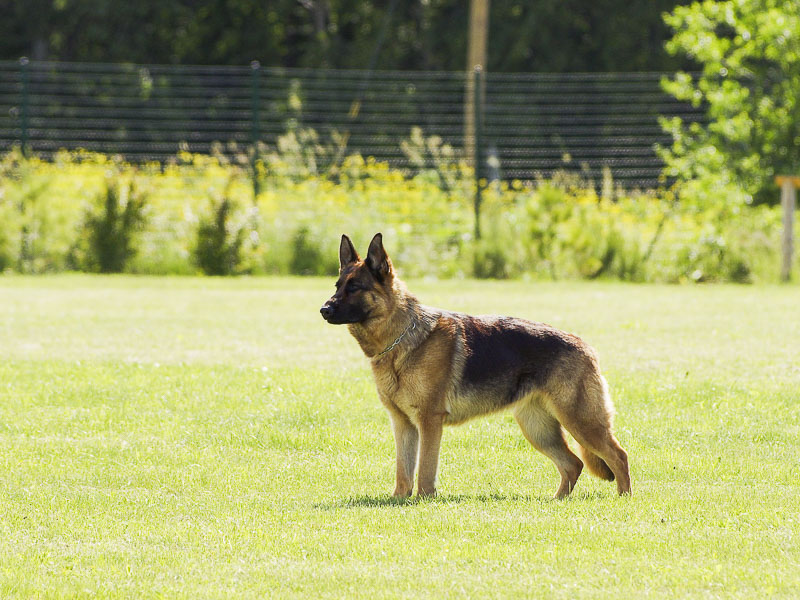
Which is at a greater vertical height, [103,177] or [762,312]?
[103,177]

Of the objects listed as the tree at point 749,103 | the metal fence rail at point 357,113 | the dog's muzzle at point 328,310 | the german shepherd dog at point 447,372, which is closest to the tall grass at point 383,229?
the tree at point 749,103

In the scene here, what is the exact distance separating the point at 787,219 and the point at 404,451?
13.1 meters

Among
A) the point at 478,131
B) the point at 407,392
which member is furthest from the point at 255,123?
the point at 407,392

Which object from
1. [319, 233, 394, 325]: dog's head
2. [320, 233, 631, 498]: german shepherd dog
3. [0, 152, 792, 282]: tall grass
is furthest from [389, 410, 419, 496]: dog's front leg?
[0, 152, 792, 282]: tall grass

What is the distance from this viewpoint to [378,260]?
6.81 m

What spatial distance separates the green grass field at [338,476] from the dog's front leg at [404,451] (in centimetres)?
21

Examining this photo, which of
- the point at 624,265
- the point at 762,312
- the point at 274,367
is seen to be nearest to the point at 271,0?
the point at 624,265

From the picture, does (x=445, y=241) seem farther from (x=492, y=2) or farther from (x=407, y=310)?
(x=492, y=2)

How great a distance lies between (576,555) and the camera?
5426 mm

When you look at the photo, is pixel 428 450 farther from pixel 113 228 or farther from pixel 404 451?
pixel 113 228

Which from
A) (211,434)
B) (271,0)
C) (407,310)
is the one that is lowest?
(211,434)

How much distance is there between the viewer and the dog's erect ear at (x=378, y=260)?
6770 millimetres

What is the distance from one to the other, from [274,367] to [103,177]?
10.6 meters

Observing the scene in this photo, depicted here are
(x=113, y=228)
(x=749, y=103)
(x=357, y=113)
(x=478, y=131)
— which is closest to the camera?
(x=113, y=228)
